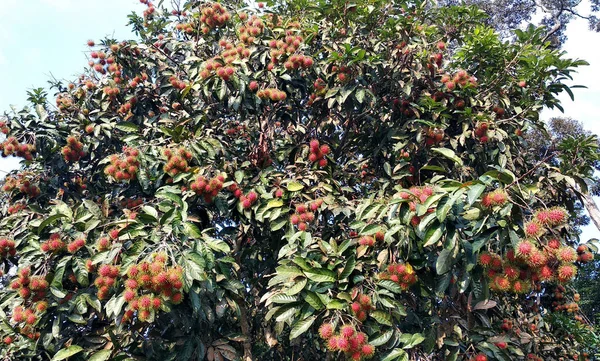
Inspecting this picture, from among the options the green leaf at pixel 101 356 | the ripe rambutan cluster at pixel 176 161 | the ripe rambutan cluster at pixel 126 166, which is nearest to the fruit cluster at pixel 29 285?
the green leaf at pixel 101 356

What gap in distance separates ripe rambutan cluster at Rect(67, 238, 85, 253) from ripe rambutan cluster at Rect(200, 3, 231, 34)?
6.22 feet

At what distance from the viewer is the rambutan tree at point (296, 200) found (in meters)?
2.09

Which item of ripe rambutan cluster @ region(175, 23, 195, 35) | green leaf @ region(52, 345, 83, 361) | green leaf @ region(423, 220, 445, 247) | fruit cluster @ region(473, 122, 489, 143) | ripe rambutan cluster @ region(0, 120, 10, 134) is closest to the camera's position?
green leaf @ region(423, 220, 445, 247)

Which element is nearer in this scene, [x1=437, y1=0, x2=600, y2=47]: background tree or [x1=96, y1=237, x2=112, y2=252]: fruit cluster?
[x1=96, y1=237, x2=112, y2=252]: fruit cluster

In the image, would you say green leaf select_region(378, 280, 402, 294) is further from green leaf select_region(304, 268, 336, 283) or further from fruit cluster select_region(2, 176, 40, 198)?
fruit cluster select_region(2, 176, 40, 198)

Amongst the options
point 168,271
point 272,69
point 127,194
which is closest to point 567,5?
point 272,69

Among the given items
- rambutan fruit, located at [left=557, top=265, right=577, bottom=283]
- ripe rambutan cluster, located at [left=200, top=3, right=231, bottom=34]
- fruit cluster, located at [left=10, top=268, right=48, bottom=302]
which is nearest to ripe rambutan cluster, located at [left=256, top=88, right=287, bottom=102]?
ripe rambutan cluster, located at [left=200, top=3, right=231, bottom=34]

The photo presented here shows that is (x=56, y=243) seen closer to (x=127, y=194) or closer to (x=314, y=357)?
(x=127, y=194)

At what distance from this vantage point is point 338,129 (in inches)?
158

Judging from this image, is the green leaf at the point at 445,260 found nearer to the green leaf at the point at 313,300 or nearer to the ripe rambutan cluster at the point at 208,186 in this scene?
the green leaf at the point at 313,300

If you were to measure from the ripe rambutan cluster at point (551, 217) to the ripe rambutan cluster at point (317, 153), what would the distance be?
157 centimetres

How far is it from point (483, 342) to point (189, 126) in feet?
7.24

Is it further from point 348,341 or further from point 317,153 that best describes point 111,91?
point 348,341

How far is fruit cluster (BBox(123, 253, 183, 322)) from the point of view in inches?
79.1
